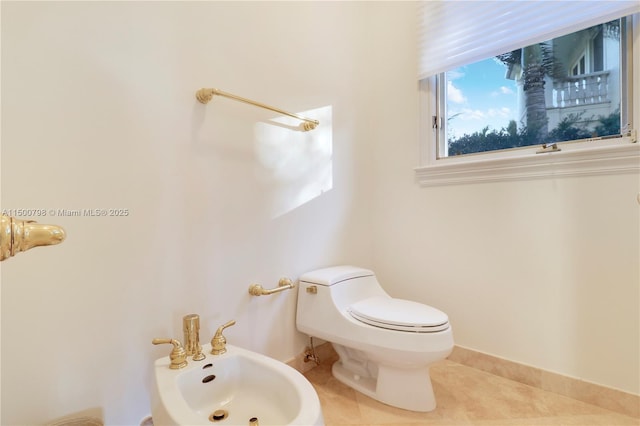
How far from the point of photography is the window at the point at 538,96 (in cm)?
133

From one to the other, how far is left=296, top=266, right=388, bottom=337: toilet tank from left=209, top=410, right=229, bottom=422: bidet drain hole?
1.94 feet

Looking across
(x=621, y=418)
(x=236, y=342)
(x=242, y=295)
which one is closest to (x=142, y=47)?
(x=242, y=295)

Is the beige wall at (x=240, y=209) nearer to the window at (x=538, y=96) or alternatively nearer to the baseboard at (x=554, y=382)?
the baseboard at (x=554, y=382)

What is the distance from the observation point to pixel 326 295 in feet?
4.75

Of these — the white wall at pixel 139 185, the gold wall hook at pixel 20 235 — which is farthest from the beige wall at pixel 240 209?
the gold wall hook at pixel 20 235

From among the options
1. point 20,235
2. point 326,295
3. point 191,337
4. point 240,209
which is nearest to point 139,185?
point 240,209

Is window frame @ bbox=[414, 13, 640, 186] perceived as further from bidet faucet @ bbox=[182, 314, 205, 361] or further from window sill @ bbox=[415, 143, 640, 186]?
bidet faucet @ bbox=[182, 314, 205, 361]

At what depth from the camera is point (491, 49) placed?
1.50 metres

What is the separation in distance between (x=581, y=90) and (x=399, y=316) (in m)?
1.31

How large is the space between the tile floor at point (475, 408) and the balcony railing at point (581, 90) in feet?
4.35

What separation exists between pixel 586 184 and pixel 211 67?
164 centimetres

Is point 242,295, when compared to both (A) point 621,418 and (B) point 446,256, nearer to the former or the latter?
(B) point 446,256

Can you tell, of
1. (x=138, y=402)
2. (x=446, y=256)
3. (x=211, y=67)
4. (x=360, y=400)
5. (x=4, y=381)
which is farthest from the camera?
(x=446, y=256)

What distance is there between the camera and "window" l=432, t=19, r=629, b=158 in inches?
52.6
